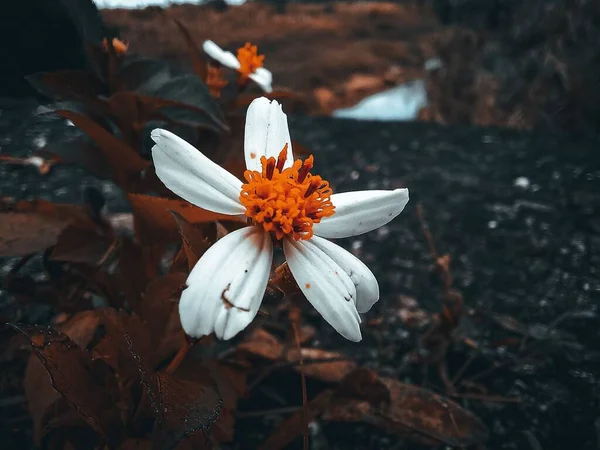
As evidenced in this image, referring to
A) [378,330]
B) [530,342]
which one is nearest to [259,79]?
[378,330]

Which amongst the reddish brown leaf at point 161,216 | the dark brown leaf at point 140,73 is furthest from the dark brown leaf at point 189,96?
the reddish brown leaf at point 161,216

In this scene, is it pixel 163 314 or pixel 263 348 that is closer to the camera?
pixel 163 314

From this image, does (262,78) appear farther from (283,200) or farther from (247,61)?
(283,200)

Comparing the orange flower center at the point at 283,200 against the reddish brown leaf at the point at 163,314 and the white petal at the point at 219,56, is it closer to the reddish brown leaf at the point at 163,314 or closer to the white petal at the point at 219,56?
the reddish brown leaf at the point at 163,314

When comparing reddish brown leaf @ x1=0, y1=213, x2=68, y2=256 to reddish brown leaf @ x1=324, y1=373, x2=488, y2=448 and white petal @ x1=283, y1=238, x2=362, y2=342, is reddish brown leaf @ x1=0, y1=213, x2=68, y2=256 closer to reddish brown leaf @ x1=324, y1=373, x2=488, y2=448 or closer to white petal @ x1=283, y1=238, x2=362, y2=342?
white petal @ x1=283, y1=238, x2=362, y2=342

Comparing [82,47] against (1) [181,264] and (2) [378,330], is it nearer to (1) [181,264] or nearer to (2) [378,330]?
(1) [181,264]

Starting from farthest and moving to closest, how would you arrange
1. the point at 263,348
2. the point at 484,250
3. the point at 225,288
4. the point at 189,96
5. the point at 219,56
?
the point at 484,250
the point at 263,348
the point at 219,56
the point at 189,96
the point at 225,288

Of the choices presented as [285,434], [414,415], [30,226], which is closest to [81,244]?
[30,226]
